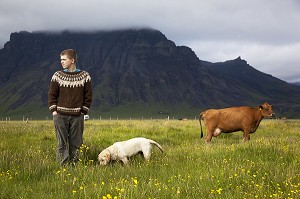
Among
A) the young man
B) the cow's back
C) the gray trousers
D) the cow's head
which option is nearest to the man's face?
the young man

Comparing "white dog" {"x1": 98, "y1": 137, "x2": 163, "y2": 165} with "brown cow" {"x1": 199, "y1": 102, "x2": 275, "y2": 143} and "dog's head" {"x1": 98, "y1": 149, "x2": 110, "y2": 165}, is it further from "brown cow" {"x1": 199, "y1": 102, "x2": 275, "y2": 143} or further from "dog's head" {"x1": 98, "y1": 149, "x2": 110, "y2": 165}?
"brown cow" {"x1": 199, "y1": 102, "x2": 275, "y2": 143}

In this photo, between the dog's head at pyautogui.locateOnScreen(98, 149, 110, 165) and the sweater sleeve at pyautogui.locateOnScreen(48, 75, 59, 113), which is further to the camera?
the dog's head at pyautogui.locateOnScreen(98, 149, 110, 165)

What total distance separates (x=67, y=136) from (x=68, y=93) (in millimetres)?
1130

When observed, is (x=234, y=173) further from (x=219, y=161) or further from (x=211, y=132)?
(x=211, y=132)

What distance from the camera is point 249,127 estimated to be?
1598 cm

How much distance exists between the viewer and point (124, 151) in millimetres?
9867

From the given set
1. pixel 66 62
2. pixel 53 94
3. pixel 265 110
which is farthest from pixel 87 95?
pixel 265 110

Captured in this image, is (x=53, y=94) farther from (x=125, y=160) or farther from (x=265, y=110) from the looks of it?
(x=265, y=110)

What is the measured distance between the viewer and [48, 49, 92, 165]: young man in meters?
8.67

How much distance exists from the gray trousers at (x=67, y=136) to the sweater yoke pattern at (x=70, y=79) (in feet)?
2.68

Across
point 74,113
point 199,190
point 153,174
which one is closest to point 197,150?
point 153,174

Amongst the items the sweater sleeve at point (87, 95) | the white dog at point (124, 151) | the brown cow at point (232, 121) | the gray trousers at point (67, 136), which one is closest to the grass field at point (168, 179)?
the white dog at point (124, 151)

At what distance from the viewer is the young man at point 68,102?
8.67 m

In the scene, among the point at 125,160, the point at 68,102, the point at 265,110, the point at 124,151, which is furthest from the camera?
the point at 265,110
